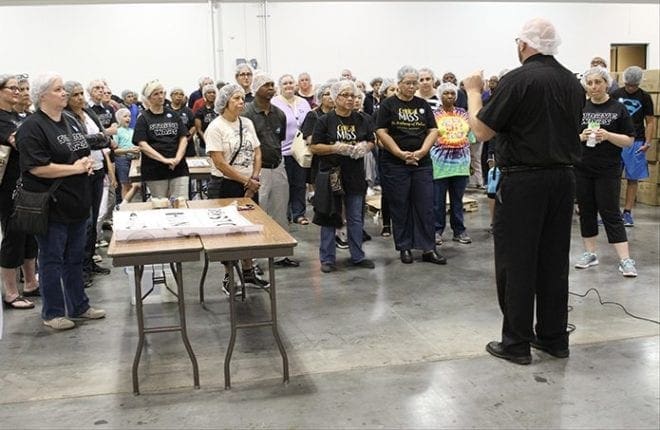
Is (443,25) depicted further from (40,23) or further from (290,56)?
(40,23)

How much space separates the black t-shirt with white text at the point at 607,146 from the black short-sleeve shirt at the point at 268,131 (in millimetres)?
2283

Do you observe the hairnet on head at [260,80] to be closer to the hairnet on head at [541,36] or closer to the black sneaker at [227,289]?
the black sneaker at [227,289]

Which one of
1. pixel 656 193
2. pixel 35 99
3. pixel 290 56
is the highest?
pixel 290 56

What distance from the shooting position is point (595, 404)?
9.88 ft

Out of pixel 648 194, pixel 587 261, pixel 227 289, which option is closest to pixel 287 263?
pixel 227 289

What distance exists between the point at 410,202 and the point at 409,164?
355 mm

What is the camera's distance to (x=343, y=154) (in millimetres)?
5172

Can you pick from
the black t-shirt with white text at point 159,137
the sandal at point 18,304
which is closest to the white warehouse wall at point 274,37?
the black t-shirt with white text at point 159,137

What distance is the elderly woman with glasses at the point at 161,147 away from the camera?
5.31 m

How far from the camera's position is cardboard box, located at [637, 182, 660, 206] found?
26.2 ft

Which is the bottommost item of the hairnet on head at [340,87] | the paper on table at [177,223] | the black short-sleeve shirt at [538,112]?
the paper on table at [177,223]

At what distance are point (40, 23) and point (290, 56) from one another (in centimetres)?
448

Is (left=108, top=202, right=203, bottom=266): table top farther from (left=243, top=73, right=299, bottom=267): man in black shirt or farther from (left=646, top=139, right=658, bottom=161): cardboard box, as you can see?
(left=646, top=139, right=658, bottom=161): cardboard box

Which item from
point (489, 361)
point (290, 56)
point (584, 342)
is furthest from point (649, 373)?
point (290, 56)
